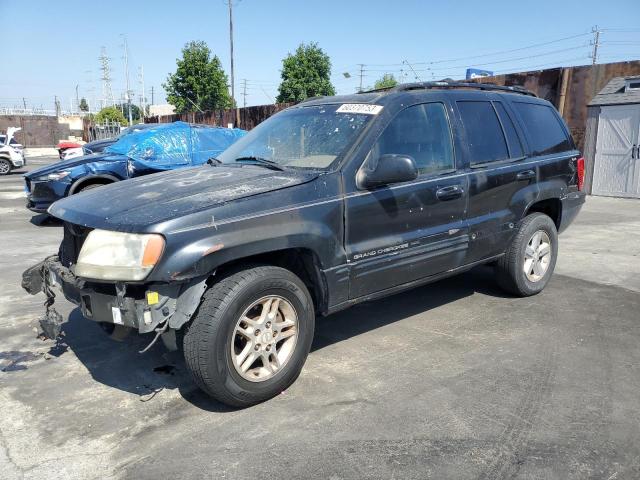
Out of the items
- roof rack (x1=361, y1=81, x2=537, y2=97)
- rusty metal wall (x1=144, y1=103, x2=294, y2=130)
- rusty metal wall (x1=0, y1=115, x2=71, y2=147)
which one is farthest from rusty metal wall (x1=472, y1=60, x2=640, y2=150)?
rusty metal wall (x1=0, y1=115, x2=71, y2=147)

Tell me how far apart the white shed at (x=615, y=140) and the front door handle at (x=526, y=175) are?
374 inches

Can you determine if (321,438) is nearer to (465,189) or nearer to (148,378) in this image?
(148,378)

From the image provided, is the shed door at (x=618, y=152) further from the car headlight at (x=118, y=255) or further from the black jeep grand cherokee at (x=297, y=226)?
the car headlight at (x=118, y=255)

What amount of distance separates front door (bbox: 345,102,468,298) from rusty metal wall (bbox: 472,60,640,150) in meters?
10.8

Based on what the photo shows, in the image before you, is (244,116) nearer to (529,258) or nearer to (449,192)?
(529,258)

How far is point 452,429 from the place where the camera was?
2994 mm

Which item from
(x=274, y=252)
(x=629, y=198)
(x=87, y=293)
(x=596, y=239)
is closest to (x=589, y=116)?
(x=629, y=198)

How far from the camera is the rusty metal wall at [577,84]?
13094 millimetres

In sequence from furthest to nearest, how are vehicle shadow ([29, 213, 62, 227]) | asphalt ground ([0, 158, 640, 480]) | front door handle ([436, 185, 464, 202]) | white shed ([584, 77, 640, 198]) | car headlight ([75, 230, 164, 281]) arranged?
1. white shed ([584, 77, 640, 198])
2. vehicle shadow ([29, 213, 62, 227])
3. front door handle ([436, 185, 464, 202])
4. car headlight ([75, 230, 164, 281])
5. asphalt ground ([0, 158, 640, 480])

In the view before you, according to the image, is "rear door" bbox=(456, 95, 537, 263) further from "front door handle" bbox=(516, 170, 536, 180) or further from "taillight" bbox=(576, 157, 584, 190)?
"taillight" bbox=(576, 157, 584, 190)

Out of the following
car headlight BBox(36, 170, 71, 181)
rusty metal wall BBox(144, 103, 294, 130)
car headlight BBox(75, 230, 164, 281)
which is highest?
rusty metal wall BBox(144, 103, 294, 130)

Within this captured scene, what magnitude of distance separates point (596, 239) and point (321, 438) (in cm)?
701

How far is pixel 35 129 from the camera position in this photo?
5459 cm

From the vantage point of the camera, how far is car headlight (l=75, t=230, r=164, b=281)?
9.41ft
